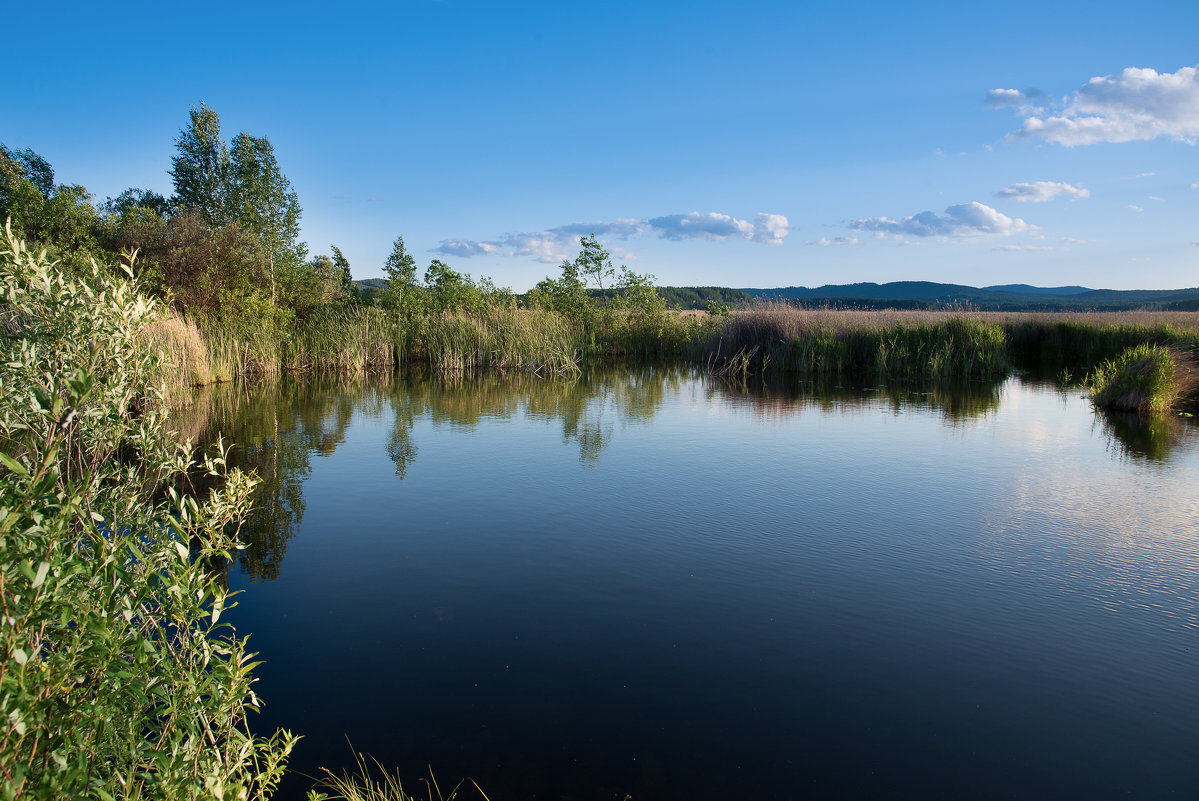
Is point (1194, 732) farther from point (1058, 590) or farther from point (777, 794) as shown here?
point (777, 794)

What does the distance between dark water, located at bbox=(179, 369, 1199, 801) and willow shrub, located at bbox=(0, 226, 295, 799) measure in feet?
4.16

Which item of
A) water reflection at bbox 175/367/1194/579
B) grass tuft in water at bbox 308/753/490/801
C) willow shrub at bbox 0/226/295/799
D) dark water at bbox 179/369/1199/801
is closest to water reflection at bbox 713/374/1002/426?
water reflection at bbox 175/367/1194/579

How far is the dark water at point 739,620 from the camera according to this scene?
3.01 m

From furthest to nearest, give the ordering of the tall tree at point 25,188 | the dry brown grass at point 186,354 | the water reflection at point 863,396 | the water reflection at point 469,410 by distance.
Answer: the tall tree at point 25,188, the dry brown grass at point 186,354, the water reflection at point 863,396, the water reflection at point 469,410

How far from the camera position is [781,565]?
5.00 meters

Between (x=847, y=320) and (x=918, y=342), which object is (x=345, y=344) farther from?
(x=918, y=342)

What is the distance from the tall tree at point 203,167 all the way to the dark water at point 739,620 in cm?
2528

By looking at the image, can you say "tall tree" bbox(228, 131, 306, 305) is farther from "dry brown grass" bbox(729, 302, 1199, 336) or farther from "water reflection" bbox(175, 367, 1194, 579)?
"dry brown grass" bbox(729, 302, 1199, 336)

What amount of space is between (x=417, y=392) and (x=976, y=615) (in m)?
13.3

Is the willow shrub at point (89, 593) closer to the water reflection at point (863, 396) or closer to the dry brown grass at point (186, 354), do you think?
the water reflection at point (863, 396)

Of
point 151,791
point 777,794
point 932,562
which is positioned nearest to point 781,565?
point 932,562

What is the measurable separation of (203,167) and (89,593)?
107ft

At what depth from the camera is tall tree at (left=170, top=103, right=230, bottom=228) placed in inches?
1132

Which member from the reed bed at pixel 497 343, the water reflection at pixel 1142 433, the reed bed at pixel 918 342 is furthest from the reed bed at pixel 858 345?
the water reflection at pixel 1142 433
